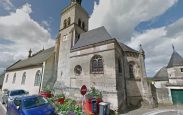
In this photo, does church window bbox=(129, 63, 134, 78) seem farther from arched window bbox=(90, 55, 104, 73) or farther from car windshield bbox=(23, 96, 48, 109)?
car windshield bbox=(23, 96, 48, 109)

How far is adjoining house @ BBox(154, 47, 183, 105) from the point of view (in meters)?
15.8

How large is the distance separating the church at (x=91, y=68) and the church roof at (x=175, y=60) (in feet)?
38.3

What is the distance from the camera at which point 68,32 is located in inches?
759

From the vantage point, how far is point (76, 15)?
789 inches

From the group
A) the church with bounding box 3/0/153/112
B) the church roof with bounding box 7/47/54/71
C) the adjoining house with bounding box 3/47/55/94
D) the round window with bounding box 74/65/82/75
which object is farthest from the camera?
the church roof with bounding box 7/47/54/71

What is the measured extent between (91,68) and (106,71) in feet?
6.81

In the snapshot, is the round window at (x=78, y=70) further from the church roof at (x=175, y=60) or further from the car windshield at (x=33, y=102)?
the church roof at (x=175, y=60)

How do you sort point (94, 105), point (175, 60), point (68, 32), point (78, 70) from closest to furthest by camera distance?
point (94, 105), point (78, 70), point (68, 32), point (175, 60)

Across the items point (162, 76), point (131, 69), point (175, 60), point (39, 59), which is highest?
point (175, 60)

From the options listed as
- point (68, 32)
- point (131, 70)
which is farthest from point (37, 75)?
point (131, 70)

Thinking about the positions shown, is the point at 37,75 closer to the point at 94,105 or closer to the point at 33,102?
the point at 33,102

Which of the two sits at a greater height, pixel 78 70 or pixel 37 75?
pixel 78 70

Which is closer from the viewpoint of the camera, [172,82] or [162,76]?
[172,82]

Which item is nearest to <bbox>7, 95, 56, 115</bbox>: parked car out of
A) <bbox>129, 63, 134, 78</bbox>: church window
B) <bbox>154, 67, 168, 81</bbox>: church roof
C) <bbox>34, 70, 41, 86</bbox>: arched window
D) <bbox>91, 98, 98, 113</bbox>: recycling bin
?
<bbox>91, 98, 98, 113</bbox>: recycling bin
